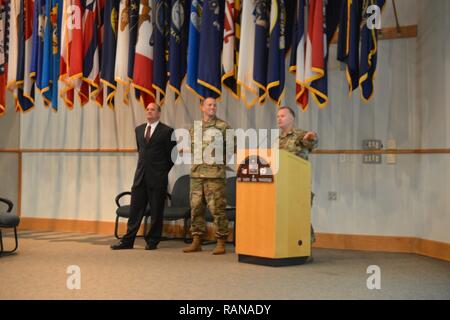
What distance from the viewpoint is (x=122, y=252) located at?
18.9ft

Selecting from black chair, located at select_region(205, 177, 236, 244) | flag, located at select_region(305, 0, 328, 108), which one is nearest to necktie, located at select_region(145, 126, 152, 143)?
black chair, located at select_region(205, 177, 236, 244)

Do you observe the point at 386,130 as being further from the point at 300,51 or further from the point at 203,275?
the point at 203,275

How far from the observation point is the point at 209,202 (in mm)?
5656

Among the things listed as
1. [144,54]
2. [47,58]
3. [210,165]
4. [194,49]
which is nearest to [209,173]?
[210,165]

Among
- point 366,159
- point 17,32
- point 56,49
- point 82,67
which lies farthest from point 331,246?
point 17,32

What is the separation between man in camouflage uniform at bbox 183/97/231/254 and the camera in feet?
18.5

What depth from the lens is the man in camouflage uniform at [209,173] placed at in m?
5.64

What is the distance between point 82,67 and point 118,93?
0.94 metres

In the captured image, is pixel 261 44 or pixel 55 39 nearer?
pixel 261 44

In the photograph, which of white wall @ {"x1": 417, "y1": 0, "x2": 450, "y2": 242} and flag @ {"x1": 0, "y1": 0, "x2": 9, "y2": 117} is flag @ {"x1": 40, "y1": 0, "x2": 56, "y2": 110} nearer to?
flag @ {"x1": 0, "y1": 0, "x2": 9, "y2": 117}

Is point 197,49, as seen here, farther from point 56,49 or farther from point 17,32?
point 17,32

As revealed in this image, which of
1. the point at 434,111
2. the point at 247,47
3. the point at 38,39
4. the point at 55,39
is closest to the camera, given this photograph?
the point at 434,111

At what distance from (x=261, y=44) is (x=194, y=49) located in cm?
76

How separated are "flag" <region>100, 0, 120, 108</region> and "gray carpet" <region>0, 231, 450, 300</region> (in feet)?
6.50
